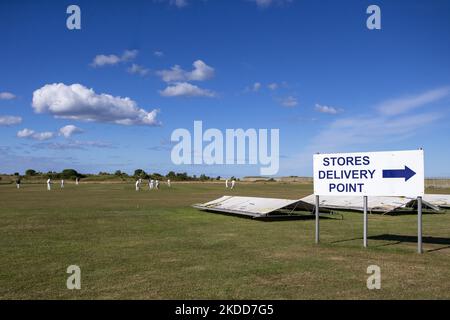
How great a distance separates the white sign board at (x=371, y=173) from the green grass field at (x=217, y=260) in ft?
4.61

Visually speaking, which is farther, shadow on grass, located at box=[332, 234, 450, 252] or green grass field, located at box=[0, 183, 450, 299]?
shadow on grass, located at box=[332, 234, 450, 252]

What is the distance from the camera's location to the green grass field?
7180 mm

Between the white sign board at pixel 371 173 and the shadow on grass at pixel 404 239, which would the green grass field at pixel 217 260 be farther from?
the white sign board at pixel 371 173

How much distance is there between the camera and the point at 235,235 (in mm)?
13773

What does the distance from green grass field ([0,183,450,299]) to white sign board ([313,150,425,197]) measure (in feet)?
4.61

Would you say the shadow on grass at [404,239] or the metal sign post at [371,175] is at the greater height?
the metal sign post at [371,175]

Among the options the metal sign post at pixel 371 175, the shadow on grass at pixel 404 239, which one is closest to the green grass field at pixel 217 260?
the shadow on grass at pixel 404 239

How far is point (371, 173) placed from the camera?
11.7 meters

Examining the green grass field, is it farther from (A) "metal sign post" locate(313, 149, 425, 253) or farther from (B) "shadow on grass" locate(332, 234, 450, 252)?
(A) "metal sign post" locate(313, 149, 425, 253)

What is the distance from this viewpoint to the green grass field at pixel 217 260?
23.6 ft

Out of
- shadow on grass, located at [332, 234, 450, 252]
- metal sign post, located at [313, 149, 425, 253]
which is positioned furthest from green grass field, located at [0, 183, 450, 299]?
metal sign post, located at [313, 149, 425, 253]
